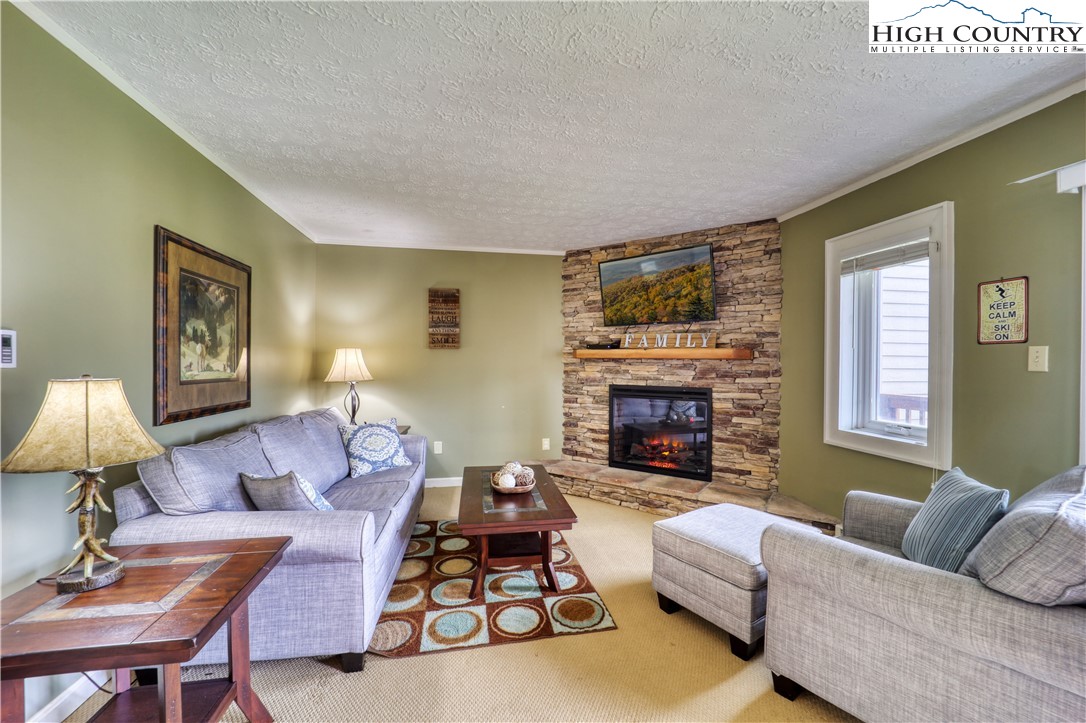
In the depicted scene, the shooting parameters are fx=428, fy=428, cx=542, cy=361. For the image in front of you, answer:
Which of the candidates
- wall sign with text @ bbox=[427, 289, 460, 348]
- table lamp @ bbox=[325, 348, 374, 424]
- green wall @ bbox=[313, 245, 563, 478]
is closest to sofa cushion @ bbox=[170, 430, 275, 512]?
table lamp @ bbox=[325, 348, 374, 424]

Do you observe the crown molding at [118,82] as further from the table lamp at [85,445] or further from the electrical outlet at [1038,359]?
the electrical outlet at [1038,359]

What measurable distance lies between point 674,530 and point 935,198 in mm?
2293

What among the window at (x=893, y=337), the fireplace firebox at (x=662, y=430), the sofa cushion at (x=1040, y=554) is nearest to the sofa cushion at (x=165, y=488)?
the sofa cushion at (x=1040, y=554)

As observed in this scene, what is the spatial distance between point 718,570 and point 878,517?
80 cm

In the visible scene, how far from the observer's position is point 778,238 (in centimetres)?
339

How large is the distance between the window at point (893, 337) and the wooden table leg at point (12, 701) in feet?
11.8

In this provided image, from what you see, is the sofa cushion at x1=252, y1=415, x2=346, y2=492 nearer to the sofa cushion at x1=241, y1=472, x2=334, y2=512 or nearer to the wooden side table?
the sofa cushion at x1=241, y1=472, x2=334, y2=512

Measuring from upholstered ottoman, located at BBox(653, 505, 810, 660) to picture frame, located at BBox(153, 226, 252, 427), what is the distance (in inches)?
98.7

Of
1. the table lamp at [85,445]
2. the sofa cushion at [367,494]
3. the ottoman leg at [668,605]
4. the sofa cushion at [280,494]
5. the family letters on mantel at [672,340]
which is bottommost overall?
the ottoman leg at [668,605]

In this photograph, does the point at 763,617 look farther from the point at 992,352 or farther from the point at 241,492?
the point at 241,492

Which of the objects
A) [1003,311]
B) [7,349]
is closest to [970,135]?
[1003,311]

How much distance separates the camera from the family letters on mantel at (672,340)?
12.2ft

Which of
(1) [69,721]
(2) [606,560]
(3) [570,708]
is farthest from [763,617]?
(1) [69,721]

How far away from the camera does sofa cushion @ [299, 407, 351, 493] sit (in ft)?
8.51
